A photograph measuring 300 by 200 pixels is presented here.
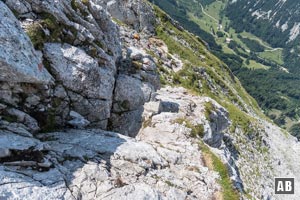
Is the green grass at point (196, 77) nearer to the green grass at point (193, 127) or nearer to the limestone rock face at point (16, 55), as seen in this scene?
the green grass at point (193, 127)

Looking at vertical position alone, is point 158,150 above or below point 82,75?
below

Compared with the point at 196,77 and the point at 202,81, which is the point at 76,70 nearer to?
the point at 196,77

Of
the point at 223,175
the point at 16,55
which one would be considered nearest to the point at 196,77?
the point at 223,175

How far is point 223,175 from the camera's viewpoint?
2311cm

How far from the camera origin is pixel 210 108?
131 feet

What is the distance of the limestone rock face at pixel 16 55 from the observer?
17.9 metres

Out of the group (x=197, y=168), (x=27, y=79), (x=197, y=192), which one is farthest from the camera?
(x=197, y=168)

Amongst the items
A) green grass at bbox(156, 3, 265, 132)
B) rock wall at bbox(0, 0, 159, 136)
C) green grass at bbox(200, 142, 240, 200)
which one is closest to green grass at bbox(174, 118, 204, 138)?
green grass at bbox(200, 142, 240, 200)

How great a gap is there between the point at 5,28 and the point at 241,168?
3958cm

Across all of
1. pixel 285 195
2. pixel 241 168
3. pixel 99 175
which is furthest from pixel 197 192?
pixel 285 195

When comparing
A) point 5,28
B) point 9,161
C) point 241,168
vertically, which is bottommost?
point 241,168

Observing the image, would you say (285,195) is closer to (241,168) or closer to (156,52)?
(241,168)

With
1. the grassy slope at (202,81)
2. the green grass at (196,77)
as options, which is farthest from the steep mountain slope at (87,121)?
the green grass at (196,77)

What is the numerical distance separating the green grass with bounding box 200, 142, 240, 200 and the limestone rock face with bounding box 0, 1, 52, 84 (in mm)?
13694
